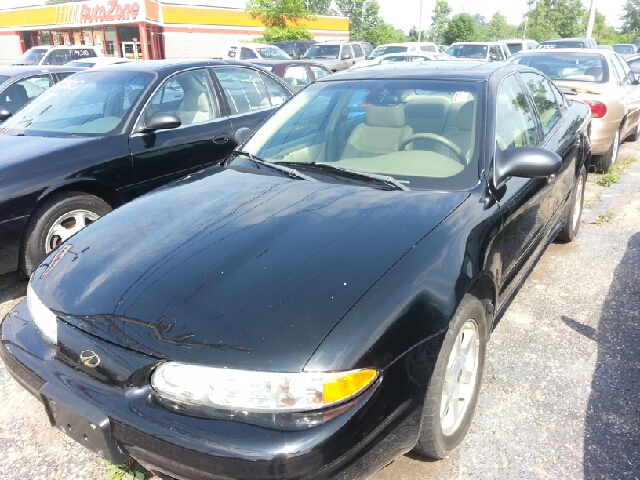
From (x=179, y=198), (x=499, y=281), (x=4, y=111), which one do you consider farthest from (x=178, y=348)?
(x=4, y=111)

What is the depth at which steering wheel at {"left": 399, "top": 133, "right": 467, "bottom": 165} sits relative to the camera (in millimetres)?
2777

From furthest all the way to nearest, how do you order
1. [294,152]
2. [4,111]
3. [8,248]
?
[4,111] → [8,248] → [294,152]

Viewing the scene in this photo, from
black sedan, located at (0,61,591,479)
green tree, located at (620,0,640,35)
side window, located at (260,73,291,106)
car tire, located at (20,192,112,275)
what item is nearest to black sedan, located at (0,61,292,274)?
car tire, located at (20,192,112,275)

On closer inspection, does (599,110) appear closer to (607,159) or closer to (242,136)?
(607,159)

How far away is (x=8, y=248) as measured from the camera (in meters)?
3.74

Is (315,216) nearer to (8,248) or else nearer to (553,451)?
(553,451)

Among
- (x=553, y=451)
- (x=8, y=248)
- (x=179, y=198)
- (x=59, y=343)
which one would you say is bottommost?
(x=553, y=451)

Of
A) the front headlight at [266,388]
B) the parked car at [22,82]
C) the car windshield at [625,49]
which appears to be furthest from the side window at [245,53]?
the car windshield at [625,49]

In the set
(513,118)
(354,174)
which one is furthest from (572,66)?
(354,174)

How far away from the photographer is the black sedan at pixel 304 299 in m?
1.71

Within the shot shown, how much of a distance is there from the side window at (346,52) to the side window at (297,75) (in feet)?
27.5

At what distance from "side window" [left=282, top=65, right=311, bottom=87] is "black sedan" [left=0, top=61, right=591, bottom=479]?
25.5ft

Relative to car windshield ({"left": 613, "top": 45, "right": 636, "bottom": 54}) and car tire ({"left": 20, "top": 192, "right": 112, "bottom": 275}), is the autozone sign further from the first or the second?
car tire ({"left": 20, "top": 192, "right": 112, "bottom": 275})

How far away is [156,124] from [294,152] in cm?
175
